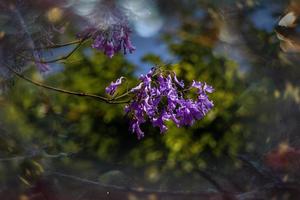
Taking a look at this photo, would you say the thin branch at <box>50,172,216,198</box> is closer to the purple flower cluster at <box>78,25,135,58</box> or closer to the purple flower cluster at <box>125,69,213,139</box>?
the purple flower cluster at <box>125,69,213,139</box>

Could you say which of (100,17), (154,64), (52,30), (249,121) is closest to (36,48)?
(52,30)

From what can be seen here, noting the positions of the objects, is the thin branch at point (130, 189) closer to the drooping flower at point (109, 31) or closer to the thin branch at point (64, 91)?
the thin branch at point (64, 91)

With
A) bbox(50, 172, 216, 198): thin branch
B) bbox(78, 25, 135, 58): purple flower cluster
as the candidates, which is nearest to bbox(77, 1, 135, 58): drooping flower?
bbox(78, 25, 135, 58): purple flower cluster

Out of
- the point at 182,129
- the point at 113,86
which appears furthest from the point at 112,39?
the point at 182,129

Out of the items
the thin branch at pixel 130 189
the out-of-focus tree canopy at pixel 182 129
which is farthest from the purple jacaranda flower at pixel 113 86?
the thin branch at pixel 130 189

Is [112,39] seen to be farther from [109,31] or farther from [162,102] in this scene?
[162,102]

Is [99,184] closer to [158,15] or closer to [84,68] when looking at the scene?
[84,68]
